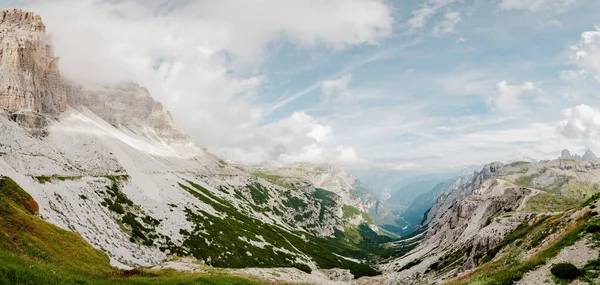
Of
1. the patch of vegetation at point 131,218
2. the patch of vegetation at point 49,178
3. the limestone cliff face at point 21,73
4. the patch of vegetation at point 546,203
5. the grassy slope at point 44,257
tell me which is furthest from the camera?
the limestone cliff face at point 21,73

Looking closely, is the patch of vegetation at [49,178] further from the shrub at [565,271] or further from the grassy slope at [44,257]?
the shrub at [565,271]

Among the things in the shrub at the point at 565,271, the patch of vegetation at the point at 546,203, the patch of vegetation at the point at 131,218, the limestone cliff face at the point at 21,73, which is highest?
the limestone cliff face at the point at 21,73

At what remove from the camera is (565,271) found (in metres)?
24.5

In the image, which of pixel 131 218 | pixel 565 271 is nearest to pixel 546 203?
pixel 565 271

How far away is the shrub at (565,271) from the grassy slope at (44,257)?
2886cm

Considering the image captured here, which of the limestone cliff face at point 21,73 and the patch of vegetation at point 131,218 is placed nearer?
the patch of vegetation at point 131,218

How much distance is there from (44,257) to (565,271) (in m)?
49.7

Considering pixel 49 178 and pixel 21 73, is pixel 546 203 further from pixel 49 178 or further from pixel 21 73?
pixel 21 73

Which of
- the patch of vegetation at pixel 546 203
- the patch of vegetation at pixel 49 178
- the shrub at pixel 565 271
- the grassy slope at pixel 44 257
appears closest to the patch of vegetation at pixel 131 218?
the patch of vegetation at pixel 49 178

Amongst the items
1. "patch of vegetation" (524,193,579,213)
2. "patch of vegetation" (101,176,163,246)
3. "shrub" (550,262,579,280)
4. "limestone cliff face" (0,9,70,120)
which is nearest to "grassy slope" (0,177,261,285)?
"shrub" (550,262,579,280)

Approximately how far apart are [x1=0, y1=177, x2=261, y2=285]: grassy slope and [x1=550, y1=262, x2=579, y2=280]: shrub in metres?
28.9

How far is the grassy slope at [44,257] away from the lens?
2326 centimetres

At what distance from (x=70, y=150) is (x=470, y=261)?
189 m

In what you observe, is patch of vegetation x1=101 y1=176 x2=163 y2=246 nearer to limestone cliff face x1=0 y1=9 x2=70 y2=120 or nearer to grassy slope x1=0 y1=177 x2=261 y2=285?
grassy slope x1=0 y1=177 x2=261 y2=285
